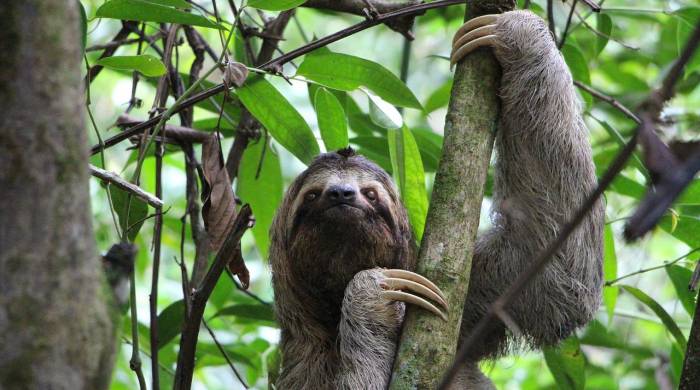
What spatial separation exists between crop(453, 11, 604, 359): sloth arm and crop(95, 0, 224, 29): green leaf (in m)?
2.23

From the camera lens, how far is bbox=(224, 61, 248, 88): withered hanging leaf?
4910 mm

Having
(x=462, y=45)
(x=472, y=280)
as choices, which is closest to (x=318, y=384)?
(x=472, y=280)

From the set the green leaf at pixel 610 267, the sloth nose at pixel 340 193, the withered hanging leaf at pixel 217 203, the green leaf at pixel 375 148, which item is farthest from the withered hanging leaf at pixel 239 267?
the green leaf at pixel 610 267

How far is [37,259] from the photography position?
2123mm

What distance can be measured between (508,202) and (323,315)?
1.62 m

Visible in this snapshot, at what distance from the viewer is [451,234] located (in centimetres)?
448

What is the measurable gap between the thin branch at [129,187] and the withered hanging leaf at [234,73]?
0.89m

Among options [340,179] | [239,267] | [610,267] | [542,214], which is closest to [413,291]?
[239,267]

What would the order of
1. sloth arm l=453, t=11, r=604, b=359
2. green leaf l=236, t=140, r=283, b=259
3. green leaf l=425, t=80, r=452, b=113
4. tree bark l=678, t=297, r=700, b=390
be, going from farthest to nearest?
green leaf l=425, t=80, r=452, b=113 → green leaf l=236, t=140, r=283, b=259 → sloth arm l=453, t=11, r=604, b=359 → tree bark l=678, t=297, r=700, b=390

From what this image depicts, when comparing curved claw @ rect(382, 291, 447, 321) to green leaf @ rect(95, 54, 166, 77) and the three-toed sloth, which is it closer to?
the three-toed sloth

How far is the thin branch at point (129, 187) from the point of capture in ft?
13.9

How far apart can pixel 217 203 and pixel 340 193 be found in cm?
98

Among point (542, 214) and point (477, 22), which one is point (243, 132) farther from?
point (542, 214)

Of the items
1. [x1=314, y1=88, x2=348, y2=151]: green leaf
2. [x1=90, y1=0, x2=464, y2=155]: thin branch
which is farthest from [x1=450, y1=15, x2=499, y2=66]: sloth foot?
[x1=314, y1=88, x2=348, y2=151]: green leaf
